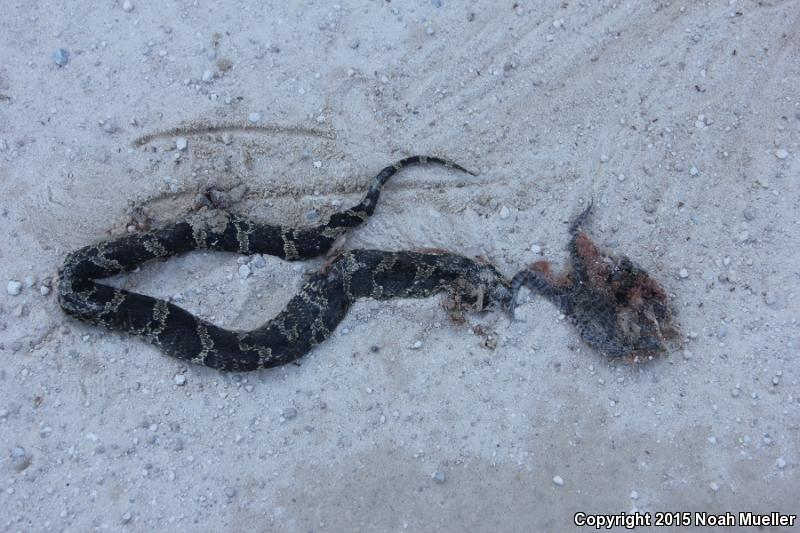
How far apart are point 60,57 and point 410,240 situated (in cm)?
425

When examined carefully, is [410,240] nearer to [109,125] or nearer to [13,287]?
[109,125]

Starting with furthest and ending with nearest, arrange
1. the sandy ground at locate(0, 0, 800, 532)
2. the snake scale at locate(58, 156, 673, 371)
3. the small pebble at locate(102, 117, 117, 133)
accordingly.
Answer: the small pebble at locate(102, 117, 117, 133), the snake scale at locate(58, 156, 673, 371), the sandy ground at locate(0, 0, 800, 532)

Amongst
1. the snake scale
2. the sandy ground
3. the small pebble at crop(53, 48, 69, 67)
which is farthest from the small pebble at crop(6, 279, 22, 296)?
the small pebble at crop(53, 48, 69, 67)

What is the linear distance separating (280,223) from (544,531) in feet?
13.4

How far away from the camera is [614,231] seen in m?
7.14

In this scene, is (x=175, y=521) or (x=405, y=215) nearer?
(x=175, y=521)

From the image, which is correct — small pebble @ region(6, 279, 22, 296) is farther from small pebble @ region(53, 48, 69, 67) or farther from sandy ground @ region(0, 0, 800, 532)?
small pebble @ region(53, 48, 69, 67)

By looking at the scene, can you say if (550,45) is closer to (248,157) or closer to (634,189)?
(634,189)

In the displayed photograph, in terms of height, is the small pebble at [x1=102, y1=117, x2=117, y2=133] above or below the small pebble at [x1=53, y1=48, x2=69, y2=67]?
below

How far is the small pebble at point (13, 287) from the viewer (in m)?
6.55

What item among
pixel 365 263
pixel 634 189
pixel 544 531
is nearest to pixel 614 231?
pixel 634 189

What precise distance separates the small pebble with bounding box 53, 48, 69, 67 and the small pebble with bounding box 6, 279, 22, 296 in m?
2.41

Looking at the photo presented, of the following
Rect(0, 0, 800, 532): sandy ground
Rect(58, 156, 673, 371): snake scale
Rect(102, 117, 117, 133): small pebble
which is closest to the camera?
Rect(0, 0, 800, 532): sandy ground

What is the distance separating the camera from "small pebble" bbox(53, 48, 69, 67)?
7.05 metres
